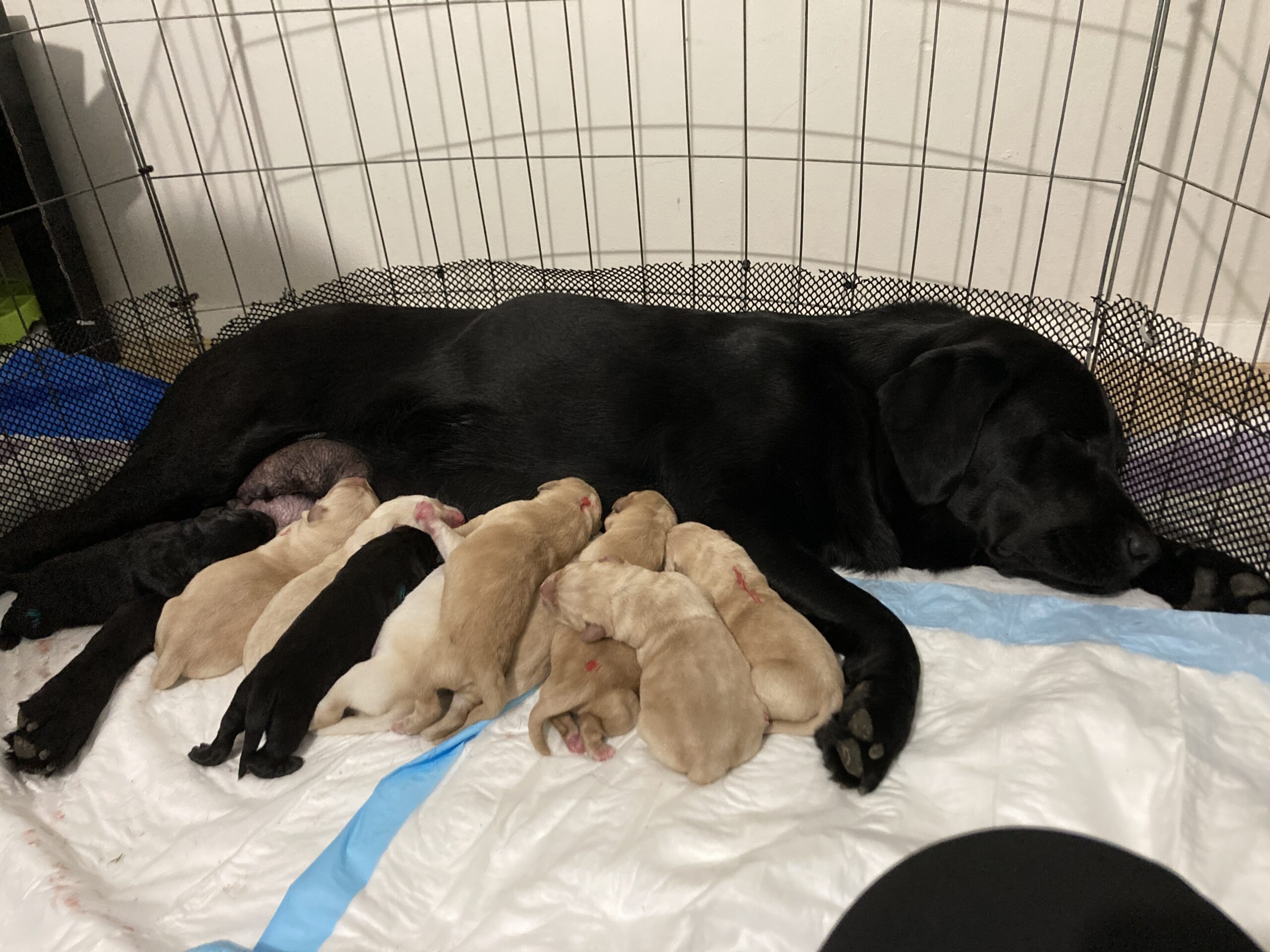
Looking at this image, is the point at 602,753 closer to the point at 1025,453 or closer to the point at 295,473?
the point at 1025,453

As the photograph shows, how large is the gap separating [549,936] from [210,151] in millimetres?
2833

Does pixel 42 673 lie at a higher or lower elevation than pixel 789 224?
lower

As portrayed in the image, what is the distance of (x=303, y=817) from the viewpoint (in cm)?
127

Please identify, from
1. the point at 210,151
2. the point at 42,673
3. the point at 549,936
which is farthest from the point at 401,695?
the point at 210,151

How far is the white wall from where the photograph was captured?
2590 mm

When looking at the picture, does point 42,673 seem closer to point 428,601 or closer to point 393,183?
point 428,601

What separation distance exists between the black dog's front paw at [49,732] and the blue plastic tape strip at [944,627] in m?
0.52

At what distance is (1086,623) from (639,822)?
90 centimetres

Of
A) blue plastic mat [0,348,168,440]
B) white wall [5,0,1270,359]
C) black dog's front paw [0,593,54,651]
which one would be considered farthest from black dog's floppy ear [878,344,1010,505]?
blue plastic mat [0,348,168,440]

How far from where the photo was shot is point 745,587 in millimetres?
1455

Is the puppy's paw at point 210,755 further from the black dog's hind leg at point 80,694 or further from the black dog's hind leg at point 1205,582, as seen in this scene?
the black dog's hind leg at point 1205,582

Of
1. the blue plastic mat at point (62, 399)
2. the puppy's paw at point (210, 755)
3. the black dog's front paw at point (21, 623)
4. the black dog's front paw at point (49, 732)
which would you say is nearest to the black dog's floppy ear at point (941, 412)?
the puppy's paw at point (210, 755)

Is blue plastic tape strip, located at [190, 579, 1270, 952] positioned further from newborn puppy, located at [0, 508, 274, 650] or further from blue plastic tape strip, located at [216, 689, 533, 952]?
newborn puppy, located at [0, 508, 274, 650]

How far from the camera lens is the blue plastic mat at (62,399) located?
220cm
